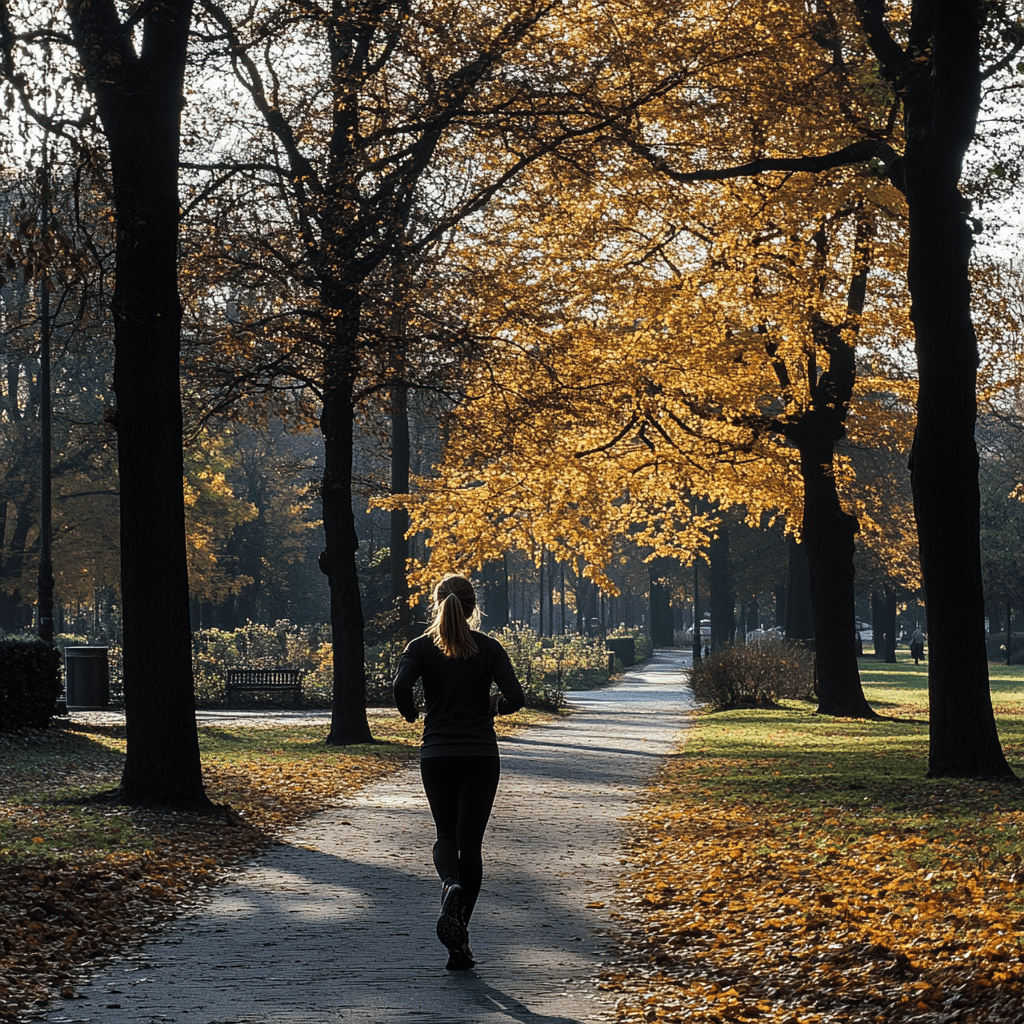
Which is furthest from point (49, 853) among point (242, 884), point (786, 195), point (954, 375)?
point (786, 195)

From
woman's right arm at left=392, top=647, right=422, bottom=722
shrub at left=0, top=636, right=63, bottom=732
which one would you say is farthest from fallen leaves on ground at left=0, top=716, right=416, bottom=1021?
shrub at left=0, top=636, right=63, bottom=732

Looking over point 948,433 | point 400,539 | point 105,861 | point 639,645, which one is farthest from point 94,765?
point 639,645

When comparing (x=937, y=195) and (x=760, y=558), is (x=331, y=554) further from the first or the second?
(x=760, y=558)

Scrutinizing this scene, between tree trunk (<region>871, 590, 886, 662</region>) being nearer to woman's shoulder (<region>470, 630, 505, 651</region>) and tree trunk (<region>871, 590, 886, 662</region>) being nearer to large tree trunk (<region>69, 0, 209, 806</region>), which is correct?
large tree trunk (<region>69, 0, 209, 806</region>)

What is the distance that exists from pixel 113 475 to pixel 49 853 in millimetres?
34115

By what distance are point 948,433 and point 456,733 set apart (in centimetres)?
828

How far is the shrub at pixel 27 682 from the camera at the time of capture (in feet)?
64.1

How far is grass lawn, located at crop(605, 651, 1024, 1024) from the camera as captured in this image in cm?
580

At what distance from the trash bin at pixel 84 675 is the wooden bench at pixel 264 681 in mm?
5332

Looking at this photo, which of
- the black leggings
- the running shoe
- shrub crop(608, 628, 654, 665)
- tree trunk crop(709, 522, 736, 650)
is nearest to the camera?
the running shoe

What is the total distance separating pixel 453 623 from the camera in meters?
6.62

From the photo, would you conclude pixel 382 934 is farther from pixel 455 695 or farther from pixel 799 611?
pixel 799 611

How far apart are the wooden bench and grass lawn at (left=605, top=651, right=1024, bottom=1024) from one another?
691 inches

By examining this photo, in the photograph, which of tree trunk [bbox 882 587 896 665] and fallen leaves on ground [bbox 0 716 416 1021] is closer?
fallen leaves on ground [bbox 0 716 416 1021]
